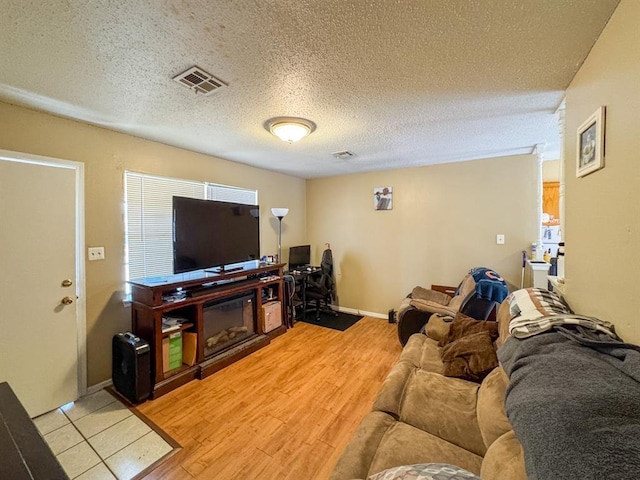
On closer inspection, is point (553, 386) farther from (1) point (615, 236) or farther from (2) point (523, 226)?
(2) point (523, 226)

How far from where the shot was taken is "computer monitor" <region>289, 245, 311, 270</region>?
4504mm

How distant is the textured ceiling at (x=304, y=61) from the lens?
3.74 ft

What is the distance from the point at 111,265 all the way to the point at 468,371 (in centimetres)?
314

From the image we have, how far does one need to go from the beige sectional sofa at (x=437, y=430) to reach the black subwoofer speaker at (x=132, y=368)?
6.20 feet

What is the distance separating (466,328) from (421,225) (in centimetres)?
206

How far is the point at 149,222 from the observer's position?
281 cm

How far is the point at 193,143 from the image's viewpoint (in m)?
2.87

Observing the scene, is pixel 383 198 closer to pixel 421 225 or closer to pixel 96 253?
pixel 421 225

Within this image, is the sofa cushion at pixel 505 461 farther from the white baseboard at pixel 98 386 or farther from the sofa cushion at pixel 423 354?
the white baseboard at pixel 98 386

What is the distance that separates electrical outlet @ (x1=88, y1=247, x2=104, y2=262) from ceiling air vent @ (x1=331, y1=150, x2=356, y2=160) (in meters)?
2.65

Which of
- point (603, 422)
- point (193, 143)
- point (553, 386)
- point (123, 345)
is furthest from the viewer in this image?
point (193, 143)

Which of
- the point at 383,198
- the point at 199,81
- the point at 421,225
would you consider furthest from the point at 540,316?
the point at 383,198

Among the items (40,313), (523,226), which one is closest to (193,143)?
(40,313)

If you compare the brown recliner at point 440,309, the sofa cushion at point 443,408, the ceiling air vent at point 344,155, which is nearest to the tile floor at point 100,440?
the sofa cushion at point 443,408
